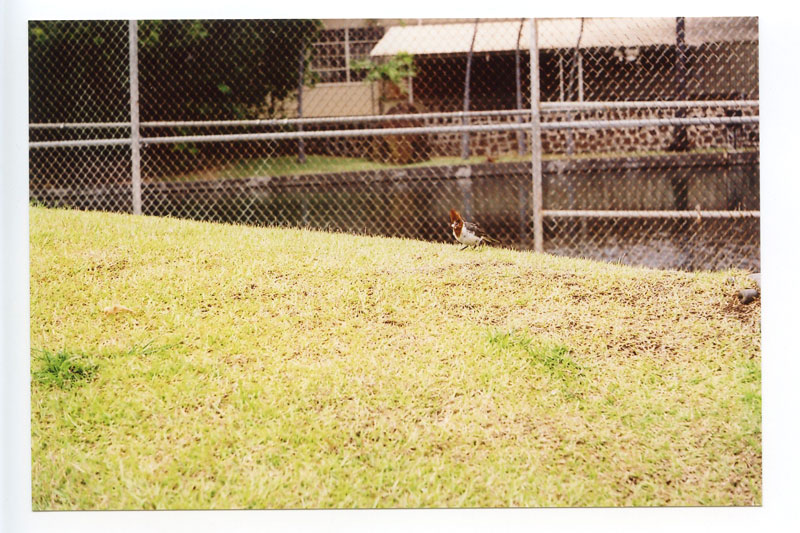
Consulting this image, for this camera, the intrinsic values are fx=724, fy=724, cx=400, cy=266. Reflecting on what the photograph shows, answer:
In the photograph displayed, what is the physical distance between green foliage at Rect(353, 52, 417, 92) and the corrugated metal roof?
0.65ft

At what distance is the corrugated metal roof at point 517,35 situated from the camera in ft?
18.0

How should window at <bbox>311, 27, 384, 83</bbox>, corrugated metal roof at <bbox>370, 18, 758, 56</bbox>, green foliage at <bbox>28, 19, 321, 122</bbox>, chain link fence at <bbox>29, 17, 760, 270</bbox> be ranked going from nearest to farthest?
green foliage at <bbox>28, 19, 321, 122</bbox> → chain link fence at <bbox>29, 17, 760, 270</bbox> → corrugated metal roof at <bbox>370, 18, 758, 56</bbox> → window at <bbox>311, 27, 384, 83</bbox>

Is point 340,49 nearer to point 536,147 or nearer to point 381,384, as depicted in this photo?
point 536,147

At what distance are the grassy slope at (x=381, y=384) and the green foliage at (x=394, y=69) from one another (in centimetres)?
552

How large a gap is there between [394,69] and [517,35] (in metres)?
1.65

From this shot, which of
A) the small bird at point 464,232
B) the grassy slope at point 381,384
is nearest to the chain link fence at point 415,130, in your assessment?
the small bird at point 464,232

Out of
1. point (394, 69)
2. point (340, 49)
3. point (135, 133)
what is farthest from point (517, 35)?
point (135, 133)

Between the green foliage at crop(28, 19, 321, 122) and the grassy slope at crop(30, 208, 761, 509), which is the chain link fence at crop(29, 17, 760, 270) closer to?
the green foliage at crop(28, 19, 321, 122)

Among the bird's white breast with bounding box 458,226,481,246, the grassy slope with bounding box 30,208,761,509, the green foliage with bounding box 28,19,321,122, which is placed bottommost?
the grassy slope with bounding box 30,208,761,509

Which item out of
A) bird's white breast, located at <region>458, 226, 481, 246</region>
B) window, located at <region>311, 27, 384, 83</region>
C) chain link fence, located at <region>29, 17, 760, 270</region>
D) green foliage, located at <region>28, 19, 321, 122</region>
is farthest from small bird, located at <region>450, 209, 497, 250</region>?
window, located at <region>311, 27, 384, 83</region>

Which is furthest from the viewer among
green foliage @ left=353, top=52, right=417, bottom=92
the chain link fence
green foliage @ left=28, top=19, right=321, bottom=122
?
green foliage @ left=353, top=52, right=417, bottom=92

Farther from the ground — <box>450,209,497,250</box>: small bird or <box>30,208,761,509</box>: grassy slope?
<box>450,209,497,250</box>: small bird

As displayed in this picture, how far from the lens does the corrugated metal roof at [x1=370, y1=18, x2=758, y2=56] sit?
18.0ft

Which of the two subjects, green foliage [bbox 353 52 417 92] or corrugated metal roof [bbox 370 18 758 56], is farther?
green foliage [bbox 353 52 417 92]
